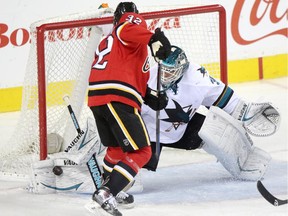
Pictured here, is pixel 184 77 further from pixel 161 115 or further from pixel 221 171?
pixel 221 171

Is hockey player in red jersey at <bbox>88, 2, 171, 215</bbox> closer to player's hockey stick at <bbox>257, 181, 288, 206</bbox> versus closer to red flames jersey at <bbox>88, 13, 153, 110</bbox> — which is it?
red flames jersey at <bbox>88, 13, 153, 110</bbox>

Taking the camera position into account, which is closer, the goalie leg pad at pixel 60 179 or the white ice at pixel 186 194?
the white ice at pixel 186 194

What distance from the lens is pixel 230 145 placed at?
4.71 m

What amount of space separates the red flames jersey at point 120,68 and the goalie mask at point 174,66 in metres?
0.41

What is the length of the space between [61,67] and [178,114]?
664mm

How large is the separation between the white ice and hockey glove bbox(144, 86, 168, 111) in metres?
0.43

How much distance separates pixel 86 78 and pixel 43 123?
0.49 m

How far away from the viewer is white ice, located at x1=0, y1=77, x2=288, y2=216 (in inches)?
169

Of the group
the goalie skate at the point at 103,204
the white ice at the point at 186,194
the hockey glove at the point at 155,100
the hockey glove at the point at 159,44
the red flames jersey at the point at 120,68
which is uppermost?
the hockey glove at the point at 159,44

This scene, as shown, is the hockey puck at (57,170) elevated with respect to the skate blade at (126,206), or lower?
elevated

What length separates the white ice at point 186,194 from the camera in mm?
4285

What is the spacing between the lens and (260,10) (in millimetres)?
6836

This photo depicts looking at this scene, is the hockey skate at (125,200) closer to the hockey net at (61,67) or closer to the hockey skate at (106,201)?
the hockey skate at (106,201)

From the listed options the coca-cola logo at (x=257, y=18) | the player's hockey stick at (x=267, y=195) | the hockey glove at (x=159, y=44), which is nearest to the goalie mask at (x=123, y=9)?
the hockey glove at (x=159, y=44)
